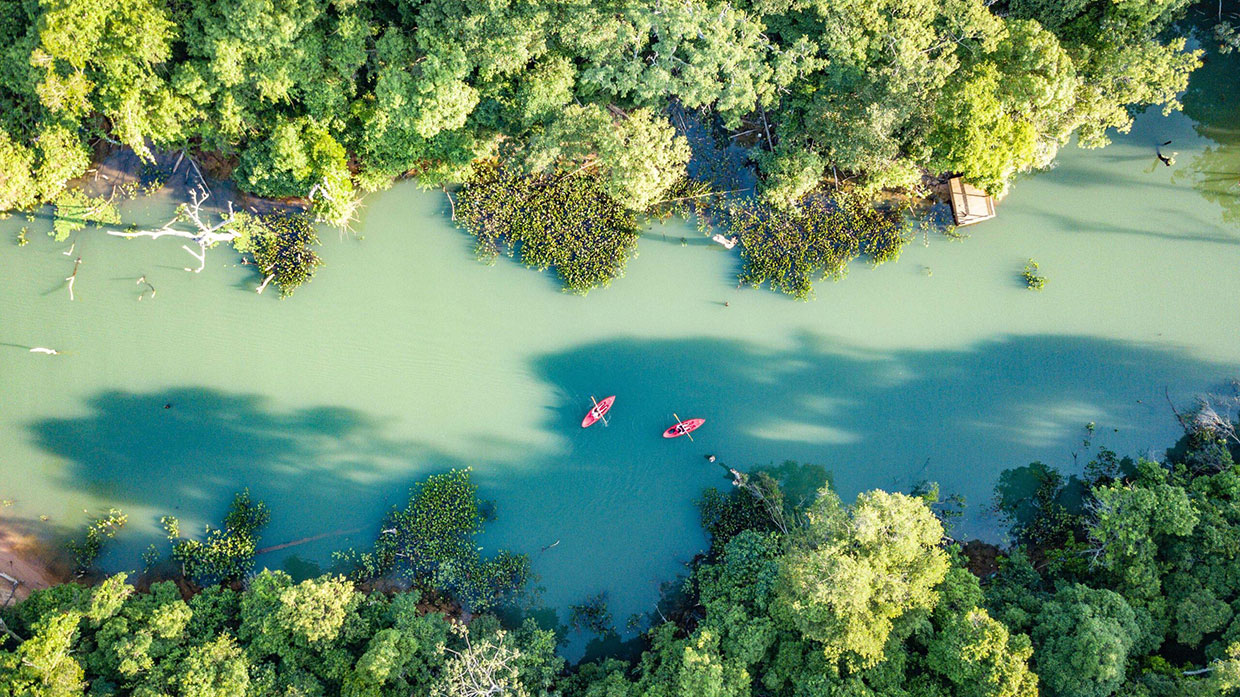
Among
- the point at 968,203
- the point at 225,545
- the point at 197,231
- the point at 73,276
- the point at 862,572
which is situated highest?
the point at 197,231

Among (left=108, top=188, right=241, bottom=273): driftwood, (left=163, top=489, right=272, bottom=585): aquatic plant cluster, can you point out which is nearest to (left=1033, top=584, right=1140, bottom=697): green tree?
(left=163, top=489, right=272, bottom=585): aquatic plant cluster

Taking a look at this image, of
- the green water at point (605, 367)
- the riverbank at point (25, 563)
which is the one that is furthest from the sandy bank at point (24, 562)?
the green water at point (605, 367)

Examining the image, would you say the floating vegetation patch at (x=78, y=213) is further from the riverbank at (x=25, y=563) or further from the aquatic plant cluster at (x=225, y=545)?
the aquatic plant cluster at (x=225, y=545)

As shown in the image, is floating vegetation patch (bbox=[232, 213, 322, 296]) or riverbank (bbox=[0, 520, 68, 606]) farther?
floating vegetation patch (bbox=[232, 213, 322, 296])

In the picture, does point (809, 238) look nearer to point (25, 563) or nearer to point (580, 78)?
point (580, 78)

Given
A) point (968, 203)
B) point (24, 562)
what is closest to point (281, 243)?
point (24, 562)

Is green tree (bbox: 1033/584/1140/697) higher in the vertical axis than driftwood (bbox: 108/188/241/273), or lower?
lower

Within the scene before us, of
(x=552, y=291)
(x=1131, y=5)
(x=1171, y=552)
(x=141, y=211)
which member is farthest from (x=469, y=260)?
(x=1171, y=552)

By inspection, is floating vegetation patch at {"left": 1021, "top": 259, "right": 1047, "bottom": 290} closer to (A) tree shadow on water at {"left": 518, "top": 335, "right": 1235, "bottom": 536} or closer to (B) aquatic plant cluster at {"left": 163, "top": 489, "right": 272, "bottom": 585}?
(A) tree shadow on water at {"left": 518, "top": 335, "right": 1235, "bottom": 536}
